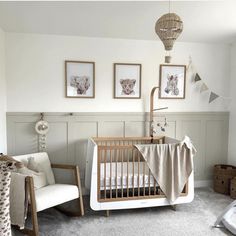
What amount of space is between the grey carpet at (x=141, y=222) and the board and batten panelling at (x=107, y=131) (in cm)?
76

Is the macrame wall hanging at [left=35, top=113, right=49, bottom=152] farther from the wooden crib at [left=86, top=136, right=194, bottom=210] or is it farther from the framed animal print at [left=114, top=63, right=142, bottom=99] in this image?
the framed animal print at [left=114, top=63, right=142, bottom=99]

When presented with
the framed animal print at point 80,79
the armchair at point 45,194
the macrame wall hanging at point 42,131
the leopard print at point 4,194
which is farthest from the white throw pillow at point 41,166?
the framed animal print at point 80,79

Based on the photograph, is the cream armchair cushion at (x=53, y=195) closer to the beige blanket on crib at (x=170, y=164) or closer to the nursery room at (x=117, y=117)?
the nursery room at (x=117, y=117)

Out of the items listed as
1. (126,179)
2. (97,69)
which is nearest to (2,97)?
(97,69)

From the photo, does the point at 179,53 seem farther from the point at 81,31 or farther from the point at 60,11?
the point at 60,11

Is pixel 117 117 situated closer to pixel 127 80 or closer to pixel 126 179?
pixel 127 80

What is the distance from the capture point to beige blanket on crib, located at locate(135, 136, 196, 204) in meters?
2.65

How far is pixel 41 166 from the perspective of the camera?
2.78 metres

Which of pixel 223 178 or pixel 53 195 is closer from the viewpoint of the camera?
pixel 53 195

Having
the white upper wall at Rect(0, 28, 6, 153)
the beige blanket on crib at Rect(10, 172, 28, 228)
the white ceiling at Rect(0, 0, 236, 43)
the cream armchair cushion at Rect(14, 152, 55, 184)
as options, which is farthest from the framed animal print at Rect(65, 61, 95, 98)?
the beige blanket on crib at Rect(10, 172, 28, 228)

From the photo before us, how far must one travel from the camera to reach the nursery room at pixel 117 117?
238 centimetres

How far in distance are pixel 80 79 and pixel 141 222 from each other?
6.54 feet

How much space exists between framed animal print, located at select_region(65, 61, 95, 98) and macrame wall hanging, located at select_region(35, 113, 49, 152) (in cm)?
48

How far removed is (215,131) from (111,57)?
200 centimetres
